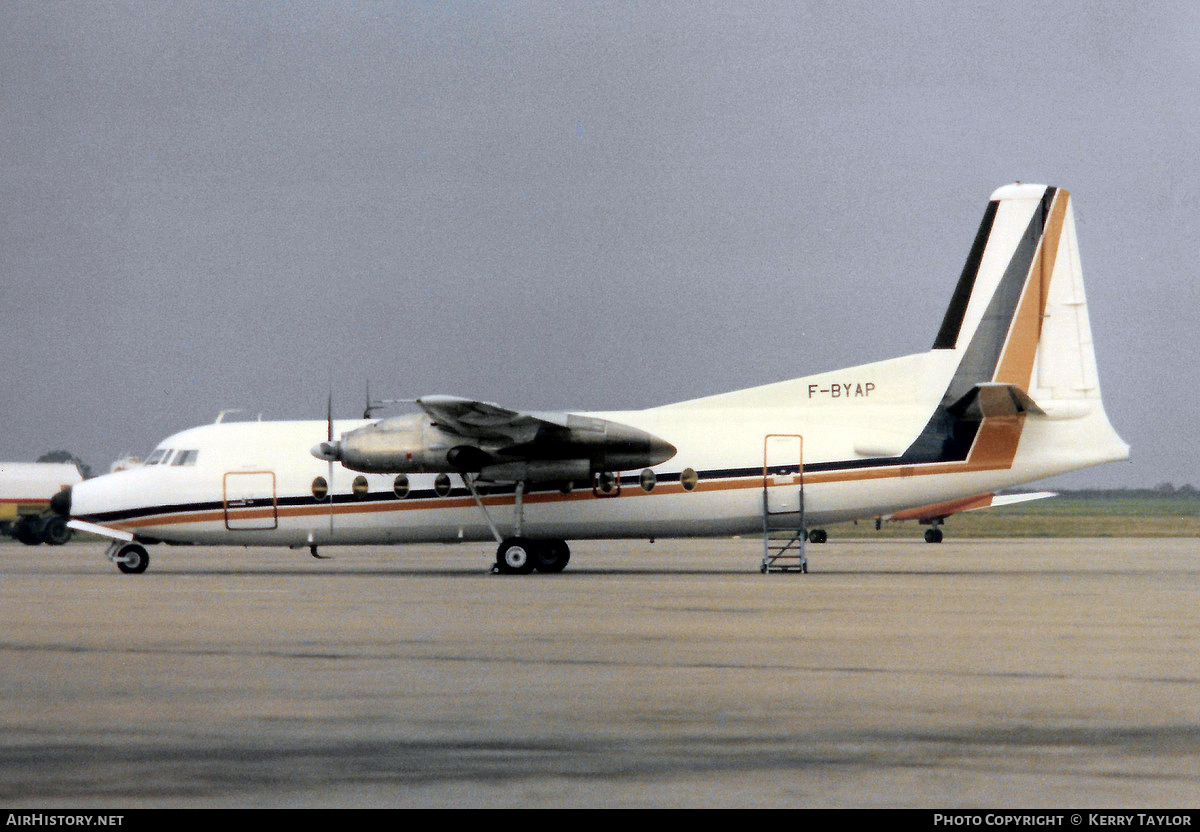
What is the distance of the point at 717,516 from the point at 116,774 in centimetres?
1927

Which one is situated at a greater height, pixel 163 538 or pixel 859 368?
pixel 859 368

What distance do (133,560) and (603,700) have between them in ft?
66.0

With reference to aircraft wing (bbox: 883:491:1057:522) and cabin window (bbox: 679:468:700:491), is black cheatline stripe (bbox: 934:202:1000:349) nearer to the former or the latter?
cabin window (bbox: 679:468:700:491)

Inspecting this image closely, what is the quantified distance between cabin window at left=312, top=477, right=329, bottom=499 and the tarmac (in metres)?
6.08

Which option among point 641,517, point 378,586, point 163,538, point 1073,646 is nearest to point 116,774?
point 1073,646

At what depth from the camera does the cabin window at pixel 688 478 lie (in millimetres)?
25750

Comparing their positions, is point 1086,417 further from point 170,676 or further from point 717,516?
point 170,676

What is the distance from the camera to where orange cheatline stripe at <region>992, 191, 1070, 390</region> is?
2602 centimetres

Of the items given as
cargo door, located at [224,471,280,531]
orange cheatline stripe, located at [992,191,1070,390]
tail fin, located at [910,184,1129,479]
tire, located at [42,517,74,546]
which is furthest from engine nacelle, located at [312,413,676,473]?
tire, located at [42,517,74,546]

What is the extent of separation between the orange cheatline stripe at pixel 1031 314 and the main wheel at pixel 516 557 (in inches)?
384

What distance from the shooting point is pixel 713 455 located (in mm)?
25766

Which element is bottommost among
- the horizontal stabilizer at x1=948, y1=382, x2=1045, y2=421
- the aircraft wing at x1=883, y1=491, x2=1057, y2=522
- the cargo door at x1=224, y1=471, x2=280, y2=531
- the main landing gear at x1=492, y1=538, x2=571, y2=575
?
the main landing gear at x1=492, y1=538, x2=571, y2=575
